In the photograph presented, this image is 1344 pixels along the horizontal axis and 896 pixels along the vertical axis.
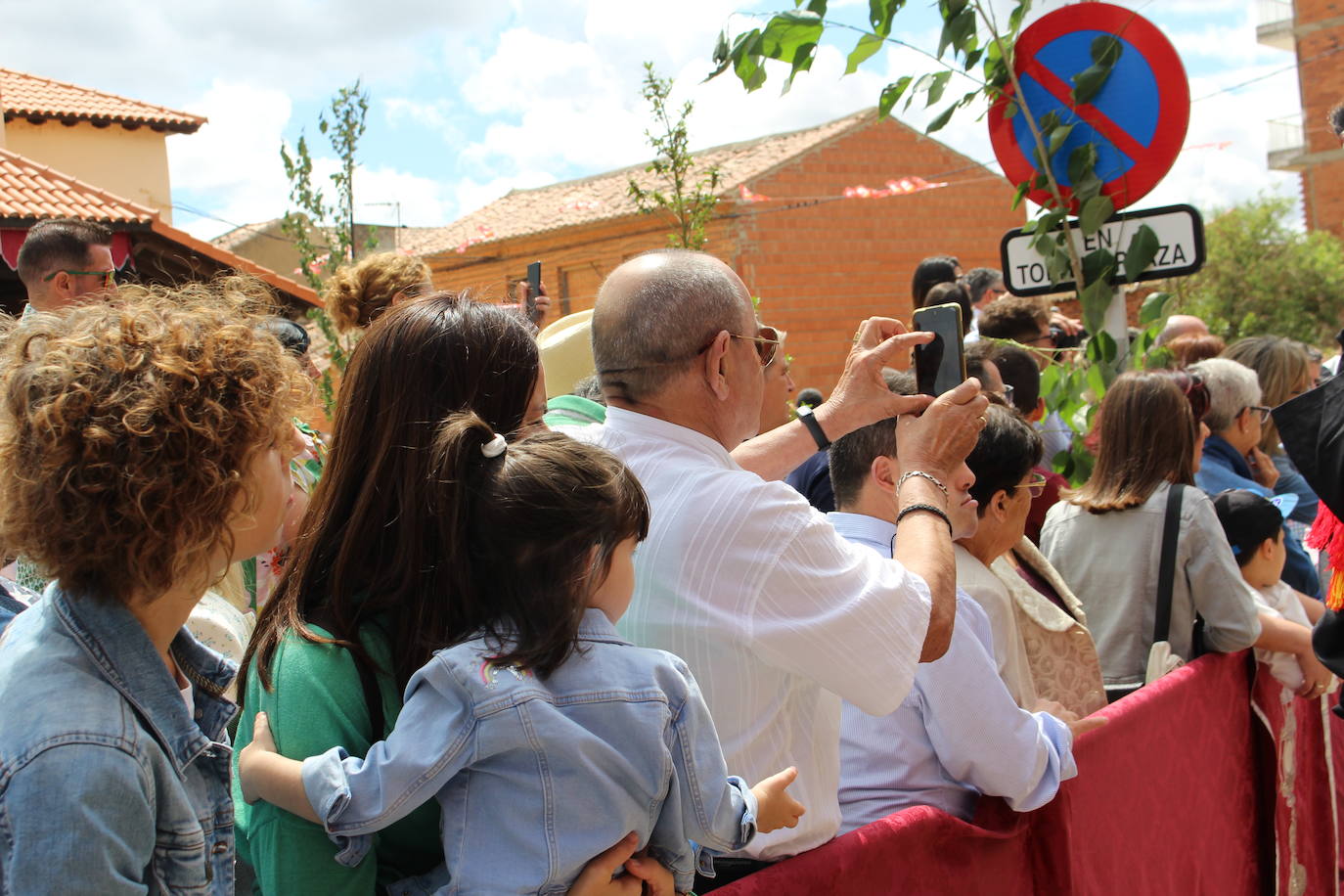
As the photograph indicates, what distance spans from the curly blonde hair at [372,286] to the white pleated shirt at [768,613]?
195 centimetres

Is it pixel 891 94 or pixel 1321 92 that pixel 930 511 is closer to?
pixel 891 94

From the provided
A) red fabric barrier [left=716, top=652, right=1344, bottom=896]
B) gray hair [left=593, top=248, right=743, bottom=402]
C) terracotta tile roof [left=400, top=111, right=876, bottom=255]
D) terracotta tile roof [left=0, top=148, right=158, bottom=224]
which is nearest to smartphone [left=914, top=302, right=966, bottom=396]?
gray hair [left=593, top=248, right=743, bottom=402]

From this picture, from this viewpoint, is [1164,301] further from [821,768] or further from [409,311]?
[409,311]

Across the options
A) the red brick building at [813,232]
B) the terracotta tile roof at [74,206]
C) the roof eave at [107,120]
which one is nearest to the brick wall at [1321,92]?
the red brick building at [813,232]

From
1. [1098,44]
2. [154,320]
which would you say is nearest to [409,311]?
[154,320]

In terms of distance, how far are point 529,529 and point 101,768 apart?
57 centimetres

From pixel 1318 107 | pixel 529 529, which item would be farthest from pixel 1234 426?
pixel 1318 107

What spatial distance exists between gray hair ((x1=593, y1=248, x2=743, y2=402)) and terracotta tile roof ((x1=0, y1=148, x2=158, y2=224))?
11.8 metres

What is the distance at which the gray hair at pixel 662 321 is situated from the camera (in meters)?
2.18

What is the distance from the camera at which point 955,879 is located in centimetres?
239

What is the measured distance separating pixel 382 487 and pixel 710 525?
0.55 metres

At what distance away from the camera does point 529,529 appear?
156 cm

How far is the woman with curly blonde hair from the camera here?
4.01 ft

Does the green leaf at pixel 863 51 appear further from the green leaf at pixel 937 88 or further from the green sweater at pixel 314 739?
the green sweater at pixel 314 739
